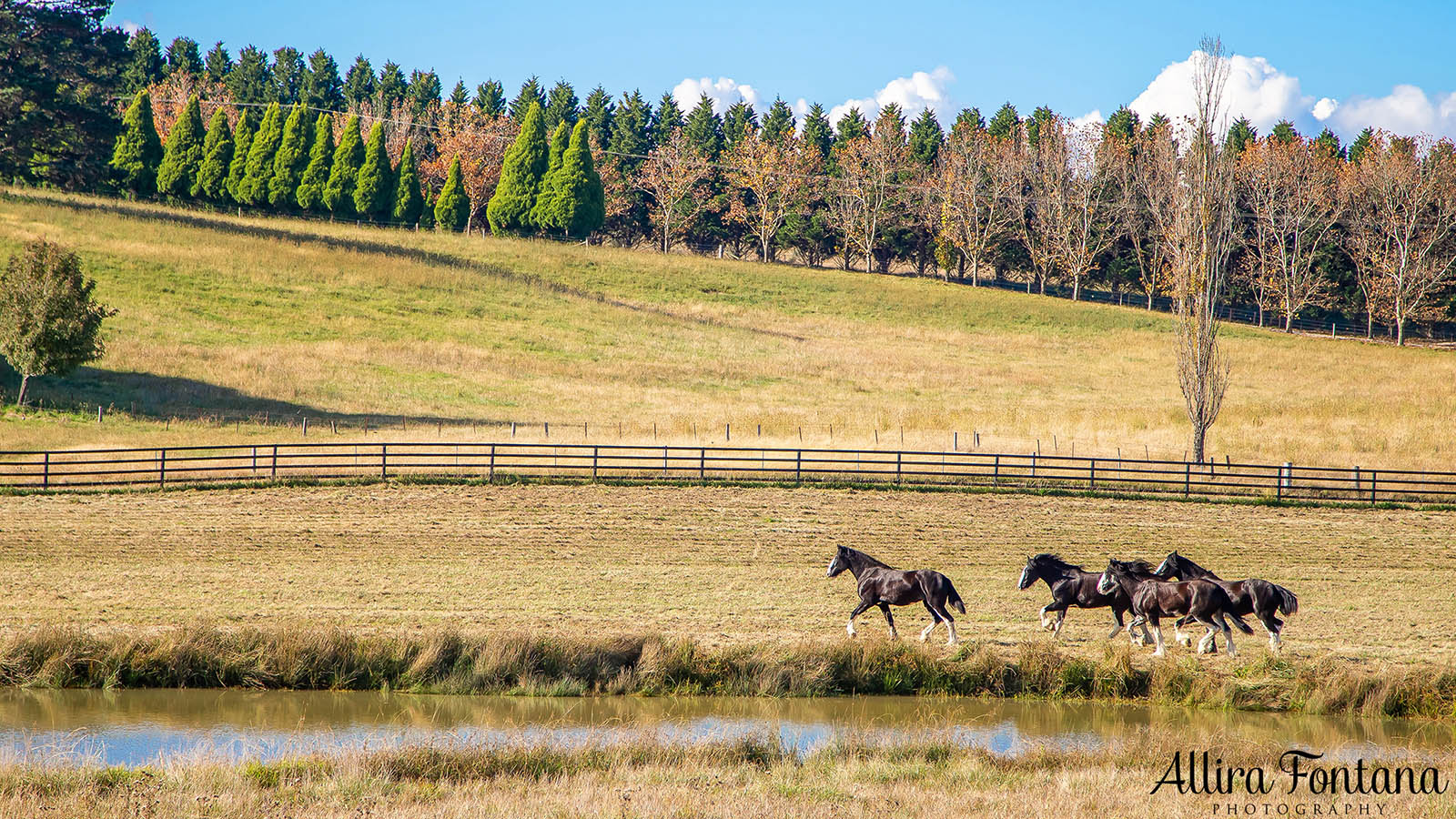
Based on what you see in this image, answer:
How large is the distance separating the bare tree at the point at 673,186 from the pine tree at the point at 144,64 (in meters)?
53.2

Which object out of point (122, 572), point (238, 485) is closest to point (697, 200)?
point (238, 485)

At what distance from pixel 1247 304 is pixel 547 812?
90490mm

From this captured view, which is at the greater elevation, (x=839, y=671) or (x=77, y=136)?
(x=77, y=136)

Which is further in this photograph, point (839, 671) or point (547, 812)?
point (839, 671)

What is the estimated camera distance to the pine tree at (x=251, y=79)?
117m

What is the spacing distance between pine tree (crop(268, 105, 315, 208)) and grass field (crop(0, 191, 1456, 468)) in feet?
22.2

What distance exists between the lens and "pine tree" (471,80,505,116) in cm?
12562

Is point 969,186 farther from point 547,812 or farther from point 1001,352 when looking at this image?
point 547,812

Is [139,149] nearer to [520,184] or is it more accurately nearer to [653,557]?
[520,184]

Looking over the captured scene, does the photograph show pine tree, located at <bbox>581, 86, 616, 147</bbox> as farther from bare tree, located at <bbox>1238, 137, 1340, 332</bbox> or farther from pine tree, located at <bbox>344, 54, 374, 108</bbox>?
bare tree, located at <bbox>1238, 137, 1340, 332</bbox>

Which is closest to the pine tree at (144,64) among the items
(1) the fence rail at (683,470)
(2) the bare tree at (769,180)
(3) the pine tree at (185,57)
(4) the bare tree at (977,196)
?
(3) the pine tree at (185,57)

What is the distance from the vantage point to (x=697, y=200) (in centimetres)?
9825

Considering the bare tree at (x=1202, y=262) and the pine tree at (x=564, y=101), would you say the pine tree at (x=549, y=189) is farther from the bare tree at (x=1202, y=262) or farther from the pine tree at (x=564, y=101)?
the bare tree at (x=1202, y=262)

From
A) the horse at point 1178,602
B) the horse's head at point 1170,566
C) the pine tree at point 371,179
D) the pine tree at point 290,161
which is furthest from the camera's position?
the pine tree at point 371,179
